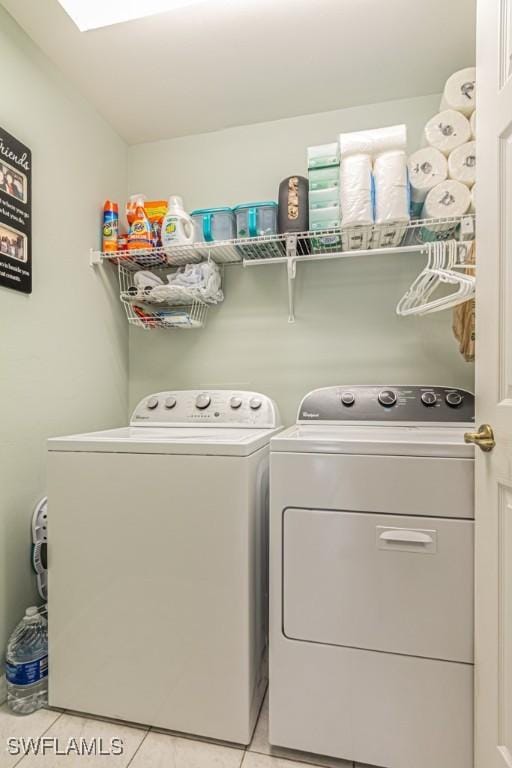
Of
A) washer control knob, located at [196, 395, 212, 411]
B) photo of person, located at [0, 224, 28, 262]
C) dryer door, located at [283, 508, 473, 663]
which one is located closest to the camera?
dryer door, located at [283, 508, 473, 663]

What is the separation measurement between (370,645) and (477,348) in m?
0.89

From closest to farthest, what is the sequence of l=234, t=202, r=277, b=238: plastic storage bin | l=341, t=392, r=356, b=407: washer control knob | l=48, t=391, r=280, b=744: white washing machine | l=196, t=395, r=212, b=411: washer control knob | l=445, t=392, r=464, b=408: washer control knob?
l=48, t=391, r=280, b=744: white washing machine
l=445, t=392, r=464, b=408: washer control knob
l=341, t=392, r=356, b=407: washer control knob
l=234, t=202, r=277, b=238: plastic storage bin
l=196, t=395, r=212, b=411: washer control knob

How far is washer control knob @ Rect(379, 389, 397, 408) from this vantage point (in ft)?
5.31

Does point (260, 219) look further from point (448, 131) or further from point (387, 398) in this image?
point (387, 398)

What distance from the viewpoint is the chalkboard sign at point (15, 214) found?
145cm

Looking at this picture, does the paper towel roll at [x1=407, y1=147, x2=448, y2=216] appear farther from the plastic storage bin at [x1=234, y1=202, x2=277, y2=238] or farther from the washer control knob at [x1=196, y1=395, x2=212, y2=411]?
the washer control knob at [x1=196, y1=395, x2=212, y2=411]

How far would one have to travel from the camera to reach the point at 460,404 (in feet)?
5.09

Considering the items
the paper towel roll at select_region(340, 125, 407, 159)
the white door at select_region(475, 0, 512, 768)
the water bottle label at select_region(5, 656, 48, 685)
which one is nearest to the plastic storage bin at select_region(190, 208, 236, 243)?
the paper towel roll at select_region(340, 125, 407, 159)

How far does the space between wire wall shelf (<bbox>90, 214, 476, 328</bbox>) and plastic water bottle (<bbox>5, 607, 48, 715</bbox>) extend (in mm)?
1368

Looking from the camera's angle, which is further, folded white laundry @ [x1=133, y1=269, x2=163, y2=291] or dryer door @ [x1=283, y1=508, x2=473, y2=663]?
folded white laundry @ [x1=133, y1=269, x2=163, y2=291]

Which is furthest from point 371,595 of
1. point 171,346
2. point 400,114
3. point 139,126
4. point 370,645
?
point 139,126

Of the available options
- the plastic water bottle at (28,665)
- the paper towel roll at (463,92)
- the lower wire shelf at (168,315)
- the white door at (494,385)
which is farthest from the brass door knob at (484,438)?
the plastic water bottle at (28,665)

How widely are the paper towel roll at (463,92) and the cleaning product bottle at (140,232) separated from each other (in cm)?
137

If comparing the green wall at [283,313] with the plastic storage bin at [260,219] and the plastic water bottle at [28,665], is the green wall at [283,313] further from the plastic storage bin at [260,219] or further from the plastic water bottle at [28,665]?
the plastic water bottle at [28,665]
